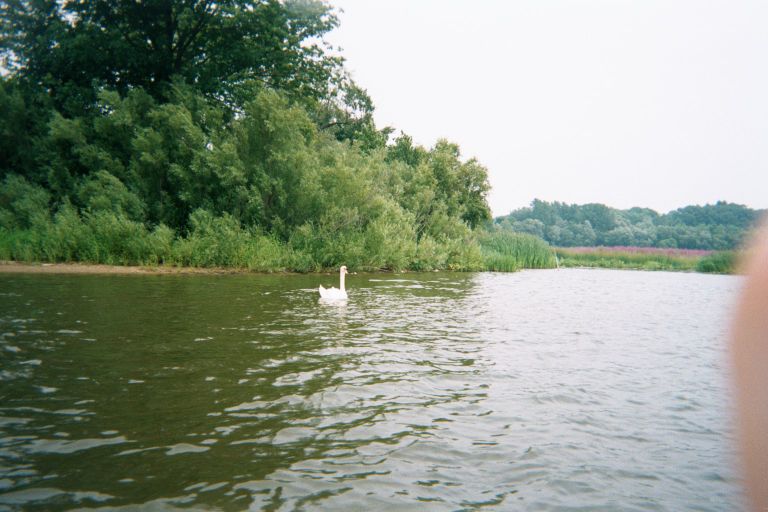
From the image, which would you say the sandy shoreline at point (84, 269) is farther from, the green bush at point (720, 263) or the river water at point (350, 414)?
the green bush at point (720, 263)

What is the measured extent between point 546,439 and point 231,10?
32.4m

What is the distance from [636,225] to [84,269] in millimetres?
107452

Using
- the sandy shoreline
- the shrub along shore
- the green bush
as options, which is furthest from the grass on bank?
the sandy shoreline

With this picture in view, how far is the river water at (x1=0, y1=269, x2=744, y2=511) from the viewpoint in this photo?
3895 mm

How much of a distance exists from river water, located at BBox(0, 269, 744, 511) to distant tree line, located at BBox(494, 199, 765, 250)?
62.5 meters

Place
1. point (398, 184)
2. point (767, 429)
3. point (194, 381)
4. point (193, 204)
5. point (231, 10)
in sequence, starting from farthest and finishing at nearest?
point (398, 184) → point (231, 10) → point (193, 204) → point (194, 381) → point (767, 429)

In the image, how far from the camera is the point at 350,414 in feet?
18.4

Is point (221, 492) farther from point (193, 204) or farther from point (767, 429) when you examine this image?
point (193, 204)

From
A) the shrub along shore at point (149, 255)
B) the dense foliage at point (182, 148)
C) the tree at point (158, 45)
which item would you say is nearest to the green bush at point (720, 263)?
the dense foliage at point (182, 148)

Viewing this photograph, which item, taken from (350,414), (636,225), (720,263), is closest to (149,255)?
(350,414)

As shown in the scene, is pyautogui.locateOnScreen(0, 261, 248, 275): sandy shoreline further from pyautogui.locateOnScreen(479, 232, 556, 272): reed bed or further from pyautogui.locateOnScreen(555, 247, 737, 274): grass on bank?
pyautogui.locateOnScreen(555, 247, 737, 274): grass on bank

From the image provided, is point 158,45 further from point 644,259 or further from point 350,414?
point 644,259

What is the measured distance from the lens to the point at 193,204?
A: 92.6 feet

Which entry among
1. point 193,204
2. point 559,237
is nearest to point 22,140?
point 193,204
